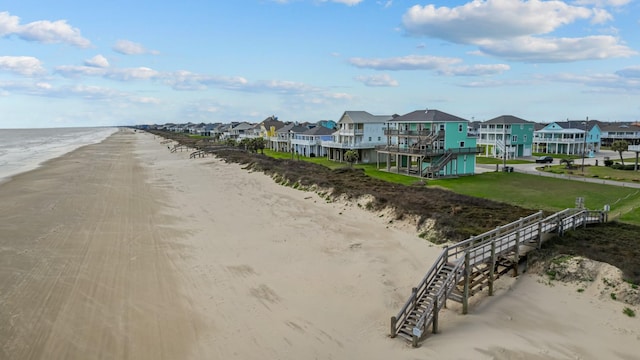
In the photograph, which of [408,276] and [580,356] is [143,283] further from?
[580,356]

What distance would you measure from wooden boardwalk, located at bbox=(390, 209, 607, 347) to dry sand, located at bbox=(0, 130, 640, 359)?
0.63 metres

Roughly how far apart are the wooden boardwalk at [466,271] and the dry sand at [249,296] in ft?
2.08

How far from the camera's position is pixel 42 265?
1973 centimetres

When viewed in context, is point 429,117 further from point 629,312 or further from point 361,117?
point 629,312

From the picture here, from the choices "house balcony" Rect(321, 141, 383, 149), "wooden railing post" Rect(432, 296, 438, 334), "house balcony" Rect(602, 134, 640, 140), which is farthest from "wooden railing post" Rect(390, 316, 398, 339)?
"house balcony" Rect(602, 134, 640, 140)

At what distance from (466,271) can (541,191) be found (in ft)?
77.4

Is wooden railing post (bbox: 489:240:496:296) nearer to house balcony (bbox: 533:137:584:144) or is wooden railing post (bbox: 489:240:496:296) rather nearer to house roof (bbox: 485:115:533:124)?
house roof (bbox: 485:115:533:124)

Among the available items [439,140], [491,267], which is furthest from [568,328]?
[439,140]

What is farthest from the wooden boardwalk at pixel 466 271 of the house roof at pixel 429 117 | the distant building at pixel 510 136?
the distant building at pixel 510 136

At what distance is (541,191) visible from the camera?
1334 inches

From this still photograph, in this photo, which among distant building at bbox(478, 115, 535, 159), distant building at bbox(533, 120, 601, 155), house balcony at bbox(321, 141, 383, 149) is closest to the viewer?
house balcony at bbox(321, 141, 383, 149)

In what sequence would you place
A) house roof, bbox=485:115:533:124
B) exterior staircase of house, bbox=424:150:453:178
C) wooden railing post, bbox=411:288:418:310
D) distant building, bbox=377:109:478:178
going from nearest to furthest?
wooden railing post, bbox=411:288:418:310 < exterior staircase of house, bbox=424:150:453:178 < distant building, bbox=377:109:478:178 < house roof, bbox=485:115:533:124

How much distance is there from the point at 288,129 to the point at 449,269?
71835 millimetres

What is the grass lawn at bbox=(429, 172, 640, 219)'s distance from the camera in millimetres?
28172
